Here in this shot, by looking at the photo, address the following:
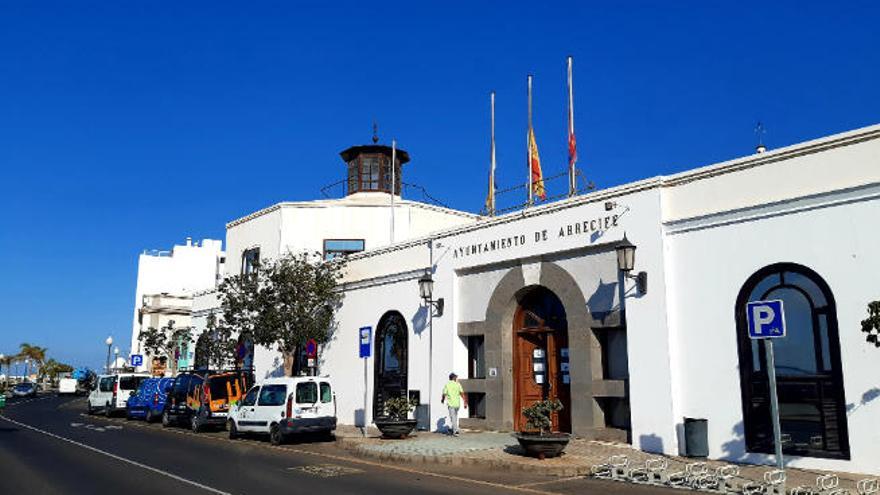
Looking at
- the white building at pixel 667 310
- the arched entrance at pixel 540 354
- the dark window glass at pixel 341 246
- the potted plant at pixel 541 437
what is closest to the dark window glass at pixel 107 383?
the dark window glass at pixel 341 246

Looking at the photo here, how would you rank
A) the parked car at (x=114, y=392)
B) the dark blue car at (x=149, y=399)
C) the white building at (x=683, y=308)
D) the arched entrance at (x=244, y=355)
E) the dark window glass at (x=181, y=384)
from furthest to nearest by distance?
the parked car at (x=114, y=392) → the arched entrance at (x=244, y=355) → the dark blue car at (x=149, y=399) → the dark window glass at (x=181, y=384) → the white building at (x=683, y=308)

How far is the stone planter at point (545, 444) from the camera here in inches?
530

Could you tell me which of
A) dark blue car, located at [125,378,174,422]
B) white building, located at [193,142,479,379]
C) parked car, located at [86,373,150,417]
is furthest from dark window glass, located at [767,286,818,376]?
parked car, located at [86,373,150,417]

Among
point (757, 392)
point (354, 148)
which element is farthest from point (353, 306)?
point (757, 392)

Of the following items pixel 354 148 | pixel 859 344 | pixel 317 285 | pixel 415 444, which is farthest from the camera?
pixel 354 148

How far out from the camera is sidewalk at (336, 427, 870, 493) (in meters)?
12.0

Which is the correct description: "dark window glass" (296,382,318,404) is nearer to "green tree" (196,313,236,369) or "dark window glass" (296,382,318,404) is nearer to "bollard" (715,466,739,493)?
"green tree" (196,313,236,369)

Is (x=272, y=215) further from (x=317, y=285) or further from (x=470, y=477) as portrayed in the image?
(x=470, y=477)

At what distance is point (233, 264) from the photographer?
31.1m

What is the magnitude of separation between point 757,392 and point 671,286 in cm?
265

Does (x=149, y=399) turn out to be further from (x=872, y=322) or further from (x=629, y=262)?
(x=872, y=322)

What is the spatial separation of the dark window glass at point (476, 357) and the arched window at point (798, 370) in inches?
297

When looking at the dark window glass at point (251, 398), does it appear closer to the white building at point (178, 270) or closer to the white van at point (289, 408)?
the white van at point (289, 408)

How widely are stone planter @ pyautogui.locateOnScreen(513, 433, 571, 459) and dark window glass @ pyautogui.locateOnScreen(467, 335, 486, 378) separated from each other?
5676mm
